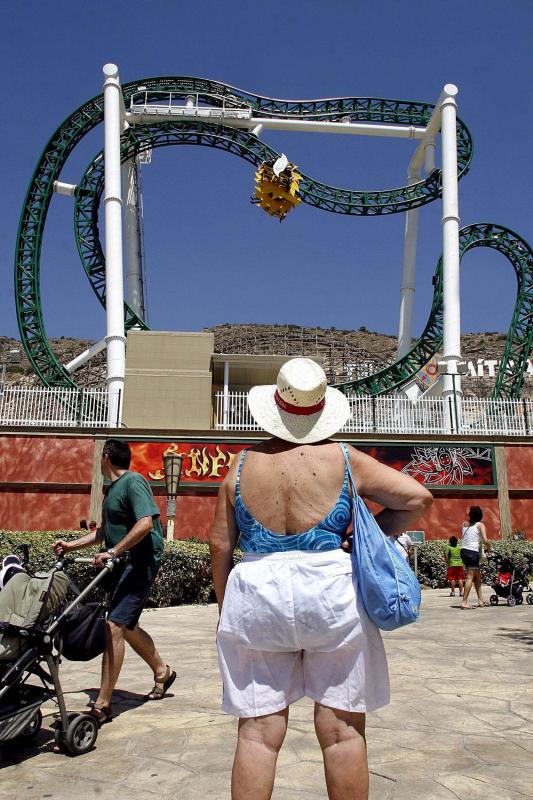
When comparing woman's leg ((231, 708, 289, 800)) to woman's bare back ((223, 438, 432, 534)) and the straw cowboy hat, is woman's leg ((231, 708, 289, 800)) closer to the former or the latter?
woman's bare back ((223, 438, 432, 534))

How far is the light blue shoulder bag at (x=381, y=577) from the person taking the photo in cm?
233

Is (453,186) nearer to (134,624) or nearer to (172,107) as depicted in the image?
(172,107)

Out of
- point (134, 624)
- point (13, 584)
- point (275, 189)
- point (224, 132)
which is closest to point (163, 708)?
point (134, 624)

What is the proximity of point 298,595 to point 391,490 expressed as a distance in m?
0.52

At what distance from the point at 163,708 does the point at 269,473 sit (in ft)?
8.84

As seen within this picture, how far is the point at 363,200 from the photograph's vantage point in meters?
26.4

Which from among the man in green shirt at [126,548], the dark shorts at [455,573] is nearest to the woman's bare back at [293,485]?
the man in green shirt at [126,548]

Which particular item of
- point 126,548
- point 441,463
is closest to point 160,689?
point 126,548

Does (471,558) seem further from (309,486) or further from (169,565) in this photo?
(309,486)

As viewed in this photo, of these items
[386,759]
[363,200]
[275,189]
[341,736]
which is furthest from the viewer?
[363,200]

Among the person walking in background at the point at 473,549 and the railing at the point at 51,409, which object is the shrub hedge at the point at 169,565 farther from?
the railing at the point at 51,409

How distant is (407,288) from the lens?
27.0 meters

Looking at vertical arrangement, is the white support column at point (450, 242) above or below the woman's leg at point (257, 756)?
above

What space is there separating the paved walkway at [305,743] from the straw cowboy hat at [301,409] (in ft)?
5.37
